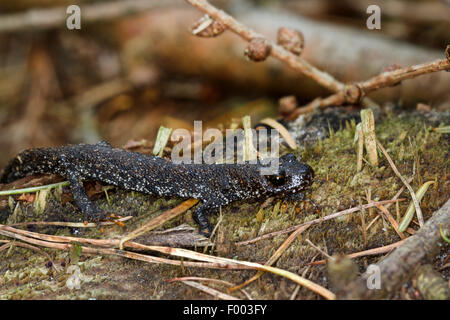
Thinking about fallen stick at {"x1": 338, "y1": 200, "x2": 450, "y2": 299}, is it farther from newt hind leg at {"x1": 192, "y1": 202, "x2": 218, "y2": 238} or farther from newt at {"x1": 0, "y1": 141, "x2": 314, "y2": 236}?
newt hind leg at {"x1": 192, "y1": 202, "x2": 218, "y2": 238}

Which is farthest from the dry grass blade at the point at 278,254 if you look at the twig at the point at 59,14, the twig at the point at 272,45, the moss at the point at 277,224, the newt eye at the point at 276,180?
the twig at the point at 59,14

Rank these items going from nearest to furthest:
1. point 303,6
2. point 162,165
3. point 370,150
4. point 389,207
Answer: point 389,207 < point 370,150 < point 162,165 < point 303,6

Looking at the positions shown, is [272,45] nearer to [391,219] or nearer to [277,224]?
[277,224]

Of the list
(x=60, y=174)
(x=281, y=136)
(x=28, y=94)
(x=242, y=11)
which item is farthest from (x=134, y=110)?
(x=281, y=136)

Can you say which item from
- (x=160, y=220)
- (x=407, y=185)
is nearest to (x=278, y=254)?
(x=160, y=220)

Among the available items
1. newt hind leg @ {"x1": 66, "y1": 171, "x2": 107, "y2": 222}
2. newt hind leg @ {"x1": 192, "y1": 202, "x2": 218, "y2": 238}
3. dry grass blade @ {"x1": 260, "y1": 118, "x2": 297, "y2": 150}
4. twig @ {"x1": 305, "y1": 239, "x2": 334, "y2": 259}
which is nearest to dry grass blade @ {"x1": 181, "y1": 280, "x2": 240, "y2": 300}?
newt hind leg @ {"x1": 192, "y1": 202, "x2": 218, "y2": 238}

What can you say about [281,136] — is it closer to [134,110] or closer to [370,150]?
[370,150]
